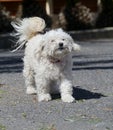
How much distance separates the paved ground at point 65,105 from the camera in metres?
8.41

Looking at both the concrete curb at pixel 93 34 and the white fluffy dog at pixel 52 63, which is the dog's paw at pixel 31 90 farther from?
the concrete curb at pixel 93 34

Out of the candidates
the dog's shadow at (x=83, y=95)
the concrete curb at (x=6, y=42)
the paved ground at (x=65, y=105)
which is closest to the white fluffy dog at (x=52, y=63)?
the paved ground at (x=65, y=105)

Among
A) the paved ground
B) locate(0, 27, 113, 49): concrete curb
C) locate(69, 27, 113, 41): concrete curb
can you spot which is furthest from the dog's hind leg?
locate(69, 27, 113, 41): concrete curb

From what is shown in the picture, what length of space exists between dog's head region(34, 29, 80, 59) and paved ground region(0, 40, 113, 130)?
758 mm

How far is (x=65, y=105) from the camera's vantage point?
Answer: 9758 mm

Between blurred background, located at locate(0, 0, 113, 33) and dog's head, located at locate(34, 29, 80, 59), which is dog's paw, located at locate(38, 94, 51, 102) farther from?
blurred background, located at locate(0, 0, 113, 33)

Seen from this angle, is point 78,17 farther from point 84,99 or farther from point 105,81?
point 84,99

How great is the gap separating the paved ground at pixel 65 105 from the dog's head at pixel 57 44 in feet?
2.49

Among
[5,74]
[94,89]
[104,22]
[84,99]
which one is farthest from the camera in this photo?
[104,22]

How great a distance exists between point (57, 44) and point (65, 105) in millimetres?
913

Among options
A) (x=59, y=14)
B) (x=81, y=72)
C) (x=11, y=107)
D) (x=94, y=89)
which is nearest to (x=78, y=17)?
(x=59, y=14)

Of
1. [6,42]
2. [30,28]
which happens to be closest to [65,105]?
[30,28]

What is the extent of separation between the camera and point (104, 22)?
26203 millimetres

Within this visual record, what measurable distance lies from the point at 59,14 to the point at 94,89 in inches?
590
